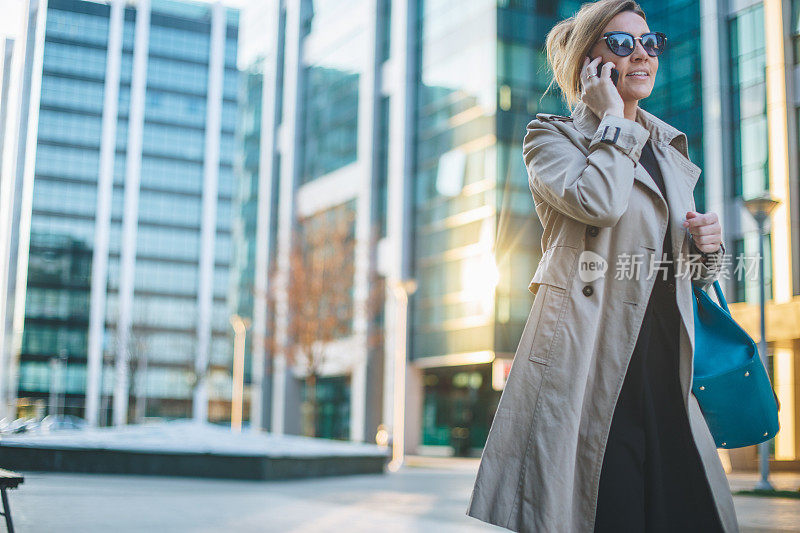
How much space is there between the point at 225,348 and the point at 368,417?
36.4 meters

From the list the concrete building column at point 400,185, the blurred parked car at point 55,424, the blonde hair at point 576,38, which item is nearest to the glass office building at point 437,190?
the concrete building column at point 400,185

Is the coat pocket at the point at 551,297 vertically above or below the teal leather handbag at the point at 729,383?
above

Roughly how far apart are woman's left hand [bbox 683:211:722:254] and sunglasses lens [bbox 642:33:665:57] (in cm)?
46

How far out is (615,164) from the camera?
89.4 inches

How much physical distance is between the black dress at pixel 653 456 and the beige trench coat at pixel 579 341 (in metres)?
0.03

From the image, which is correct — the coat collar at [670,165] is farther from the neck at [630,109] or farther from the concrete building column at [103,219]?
the concrete building column at [103,219]

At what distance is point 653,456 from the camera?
219cm

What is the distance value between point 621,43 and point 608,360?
83cm

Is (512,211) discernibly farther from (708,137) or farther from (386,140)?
(708,137)

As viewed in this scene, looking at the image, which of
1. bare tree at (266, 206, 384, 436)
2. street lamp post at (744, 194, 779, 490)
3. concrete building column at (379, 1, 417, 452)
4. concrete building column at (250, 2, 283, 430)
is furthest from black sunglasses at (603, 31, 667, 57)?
concrete building column at (250, 2, 283, 430)

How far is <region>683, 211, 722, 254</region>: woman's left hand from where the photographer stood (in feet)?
7.56

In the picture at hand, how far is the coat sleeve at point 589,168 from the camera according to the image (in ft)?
7.32

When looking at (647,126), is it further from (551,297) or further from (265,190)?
(265,190)

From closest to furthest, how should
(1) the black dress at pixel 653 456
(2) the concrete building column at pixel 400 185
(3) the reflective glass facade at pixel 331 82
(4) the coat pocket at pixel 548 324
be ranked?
(1) the black dress at pixel 653 456, (4) the coat pocket at pixel 548 324, (2) the concrete building column at pixel 400 185, (3) the reflective glass facade at pixel 331 82
